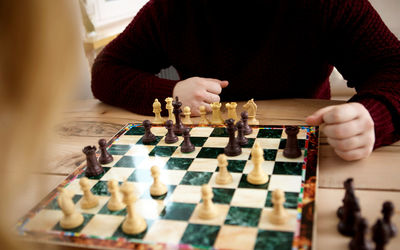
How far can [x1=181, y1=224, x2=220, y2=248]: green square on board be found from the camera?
0.87 m

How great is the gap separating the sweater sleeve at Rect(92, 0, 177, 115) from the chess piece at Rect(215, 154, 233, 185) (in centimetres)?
72

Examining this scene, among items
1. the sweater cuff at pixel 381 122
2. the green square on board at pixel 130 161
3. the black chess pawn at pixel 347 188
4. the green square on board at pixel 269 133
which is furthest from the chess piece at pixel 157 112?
the black chess pawn at pixel 347 188

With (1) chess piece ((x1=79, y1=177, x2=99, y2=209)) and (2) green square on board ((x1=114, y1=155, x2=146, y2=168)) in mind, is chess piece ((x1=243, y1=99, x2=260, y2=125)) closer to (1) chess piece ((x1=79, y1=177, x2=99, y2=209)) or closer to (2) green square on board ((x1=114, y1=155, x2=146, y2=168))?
(2) green square on board ((x1=114, y1=155, x2=146, y2=168))

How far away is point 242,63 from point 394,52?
2.15 ft

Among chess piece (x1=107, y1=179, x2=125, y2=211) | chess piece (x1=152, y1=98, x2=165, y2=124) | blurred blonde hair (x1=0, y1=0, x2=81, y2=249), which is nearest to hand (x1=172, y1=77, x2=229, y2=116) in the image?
chess piece (x1=152, y1=98, x2=165, y2=124)

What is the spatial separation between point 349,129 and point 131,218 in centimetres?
68

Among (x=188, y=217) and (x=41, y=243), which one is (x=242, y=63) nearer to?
(x=188, y=217)

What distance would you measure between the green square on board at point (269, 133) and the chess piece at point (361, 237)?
627 millimetres

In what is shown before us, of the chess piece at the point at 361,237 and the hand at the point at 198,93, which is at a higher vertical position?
the hand at the point at 198,93

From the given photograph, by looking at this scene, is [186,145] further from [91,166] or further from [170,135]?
[91,166]

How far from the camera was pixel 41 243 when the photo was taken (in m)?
0.96

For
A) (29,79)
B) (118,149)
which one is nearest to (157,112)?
(118,149)

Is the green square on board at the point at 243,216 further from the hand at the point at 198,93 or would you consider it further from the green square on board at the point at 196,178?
the hand at the point at 198,93

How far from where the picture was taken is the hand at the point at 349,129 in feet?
3.81
